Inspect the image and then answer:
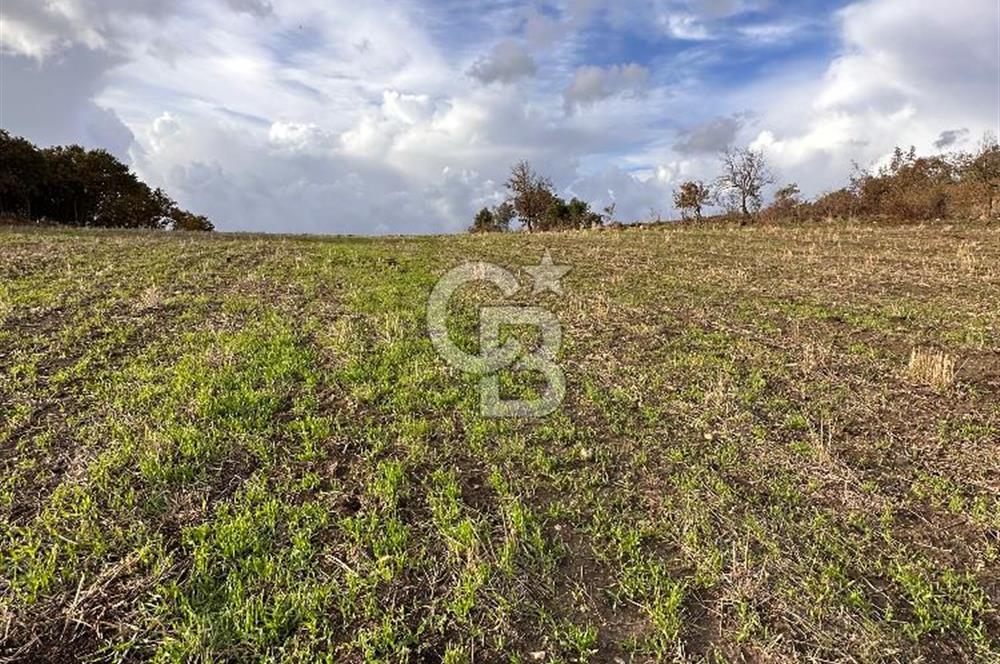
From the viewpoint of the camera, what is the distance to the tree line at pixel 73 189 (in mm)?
40000

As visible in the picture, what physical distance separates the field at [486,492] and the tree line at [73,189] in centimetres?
3483

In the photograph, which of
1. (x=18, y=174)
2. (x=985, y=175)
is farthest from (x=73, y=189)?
(x=985, y=175)

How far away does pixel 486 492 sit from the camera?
5.35m

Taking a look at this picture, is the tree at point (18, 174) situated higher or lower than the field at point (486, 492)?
higher

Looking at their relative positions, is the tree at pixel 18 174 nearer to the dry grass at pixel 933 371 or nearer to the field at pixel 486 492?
the field at pixel 486 492

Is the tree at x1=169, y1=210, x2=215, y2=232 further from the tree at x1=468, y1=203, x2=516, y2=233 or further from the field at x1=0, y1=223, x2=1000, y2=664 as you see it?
the field at x1=0, y1=223, x2=1000, y2=664

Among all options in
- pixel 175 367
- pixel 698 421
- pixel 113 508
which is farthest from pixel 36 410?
pixel 698 421

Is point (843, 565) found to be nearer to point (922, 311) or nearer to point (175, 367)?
point (175, 367)

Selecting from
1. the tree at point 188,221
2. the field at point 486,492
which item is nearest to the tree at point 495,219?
the tree at point 188,221

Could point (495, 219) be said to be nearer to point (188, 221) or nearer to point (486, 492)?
point (188, 221)

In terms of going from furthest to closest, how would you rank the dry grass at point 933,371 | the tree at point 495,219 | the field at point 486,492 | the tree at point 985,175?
the tree at point 495,219 < the tree at point 985,175 < the dry grass at point 933,371 < the field at point 486,492

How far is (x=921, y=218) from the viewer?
3397 centimetres

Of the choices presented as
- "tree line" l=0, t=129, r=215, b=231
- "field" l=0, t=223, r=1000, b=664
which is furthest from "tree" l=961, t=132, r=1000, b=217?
"tree line" l=0, t=129, r=215, b=231

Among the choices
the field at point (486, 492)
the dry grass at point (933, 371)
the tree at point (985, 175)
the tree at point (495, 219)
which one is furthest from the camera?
the tree at point (495, 219)
